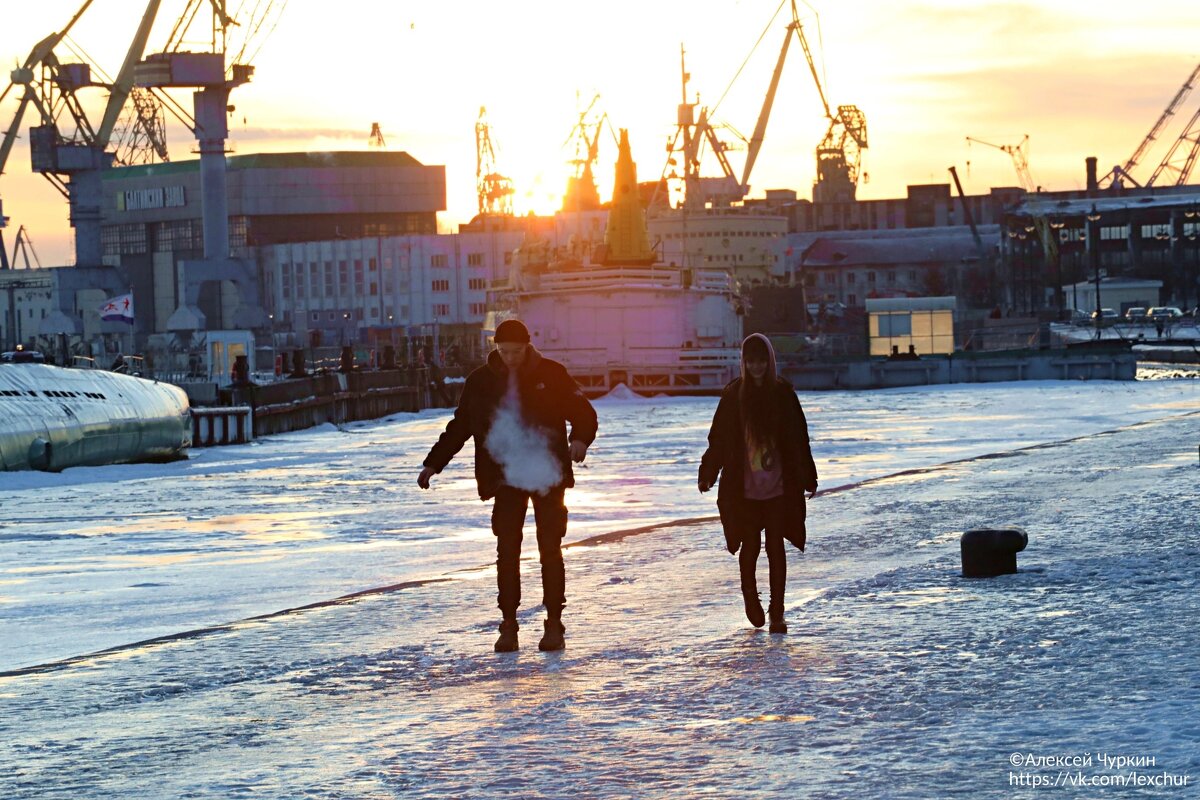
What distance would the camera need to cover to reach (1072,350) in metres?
75.5

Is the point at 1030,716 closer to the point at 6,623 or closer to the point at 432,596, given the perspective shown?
the point at 432,596

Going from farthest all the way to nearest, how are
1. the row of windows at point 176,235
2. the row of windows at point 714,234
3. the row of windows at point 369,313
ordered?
1. the row of windows at point 176,235
2. the row of windows at point 369,313
3. the row of windows at point 714,234

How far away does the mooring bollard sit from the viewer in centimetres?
1291

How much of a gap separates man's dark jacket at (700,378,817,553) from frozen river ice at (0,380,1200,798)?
2.33 ft

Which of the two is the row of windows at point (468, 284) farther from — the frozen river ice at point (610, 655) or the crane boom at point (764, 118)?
the frozen river ice at point (610, 655)

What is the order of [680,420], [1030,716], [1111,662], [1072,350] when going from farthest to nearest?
[1072,350]
[680,420]
[1111,662]
[1030,716]

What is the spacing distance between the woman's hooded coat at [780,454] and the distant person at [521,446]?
829 millimetres

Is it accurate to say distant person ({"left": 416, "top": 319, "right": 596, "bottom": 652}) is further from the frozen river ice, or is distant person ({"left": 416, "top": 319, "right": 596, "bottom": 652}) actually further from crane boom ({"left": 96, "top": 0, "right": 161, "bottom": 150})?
crane boom ({"left": 96, "top": 0, "right": 161, "bottom": 150})

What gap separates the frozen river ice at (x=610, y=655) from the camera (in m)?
7.40

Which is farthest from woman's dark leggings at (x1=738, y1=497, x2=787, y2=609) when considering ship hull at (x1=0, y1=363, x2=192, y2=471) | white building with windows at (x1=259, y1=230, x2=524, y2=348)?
white building with windows at (x1=259, y1=230, x2=524, y2=348)

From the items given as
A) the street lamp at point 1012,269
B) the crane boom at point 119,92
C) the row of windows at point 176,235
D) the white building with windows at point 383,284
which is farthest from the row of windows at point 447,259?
the street lamp at point 1012,269

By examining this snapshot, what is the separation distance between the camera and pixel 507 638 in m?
10.5

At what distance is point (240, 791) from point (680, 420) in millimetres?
42772

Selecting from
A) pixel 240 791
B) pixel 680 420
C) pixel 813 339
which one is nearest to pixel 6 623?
pixel 240 791
